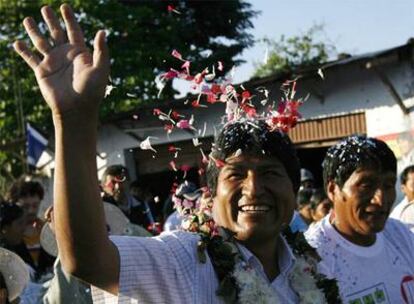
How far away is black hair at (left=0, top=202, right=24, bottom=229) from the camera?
545 centimetres

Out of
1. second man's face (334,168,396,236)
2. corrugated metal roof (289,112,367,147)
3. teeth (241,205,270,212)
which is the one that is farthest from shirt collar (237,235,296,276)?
corrugated metal roof (289,112,367,147)

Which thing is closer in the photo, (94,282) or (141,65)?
(94,282)

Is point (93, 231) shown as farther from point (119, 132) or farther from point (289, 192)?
point (119, 132)

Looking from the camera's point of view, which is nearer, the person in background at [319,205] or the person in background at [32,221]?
the person in background at [32,221]

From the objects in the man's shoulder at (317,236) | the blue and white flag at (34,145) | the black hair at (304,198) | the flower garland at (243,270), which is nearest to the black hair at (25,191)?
the black hair at (304,198)

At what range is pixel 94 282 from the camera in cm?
194

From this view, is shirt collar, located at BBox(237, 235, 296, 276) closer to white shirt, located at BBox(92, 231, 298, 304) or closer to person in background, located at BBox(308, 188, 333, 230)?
white shirt, located at BBox(92, 231, 298, 304)

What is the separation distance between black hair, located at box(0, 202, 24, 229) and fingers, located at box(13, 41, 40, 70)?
3.66 meters

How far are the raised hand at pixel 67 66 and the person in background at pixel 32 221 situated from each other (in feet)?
11.9

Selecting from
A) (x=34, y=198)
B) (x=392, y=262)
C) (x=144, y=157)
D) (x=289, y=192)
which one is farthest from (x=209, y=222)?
(x=144, y=157)

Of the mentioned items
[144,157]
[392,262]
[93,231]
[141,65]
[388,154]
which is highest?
[141,65]

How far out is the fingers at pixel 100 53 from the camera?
1.91 metres

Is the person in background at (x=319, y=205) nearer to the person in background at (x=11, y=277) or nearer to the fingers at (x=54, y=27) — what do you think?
the person in background at (x=11, y=277)

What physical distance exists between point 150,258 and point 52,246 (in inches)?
117
